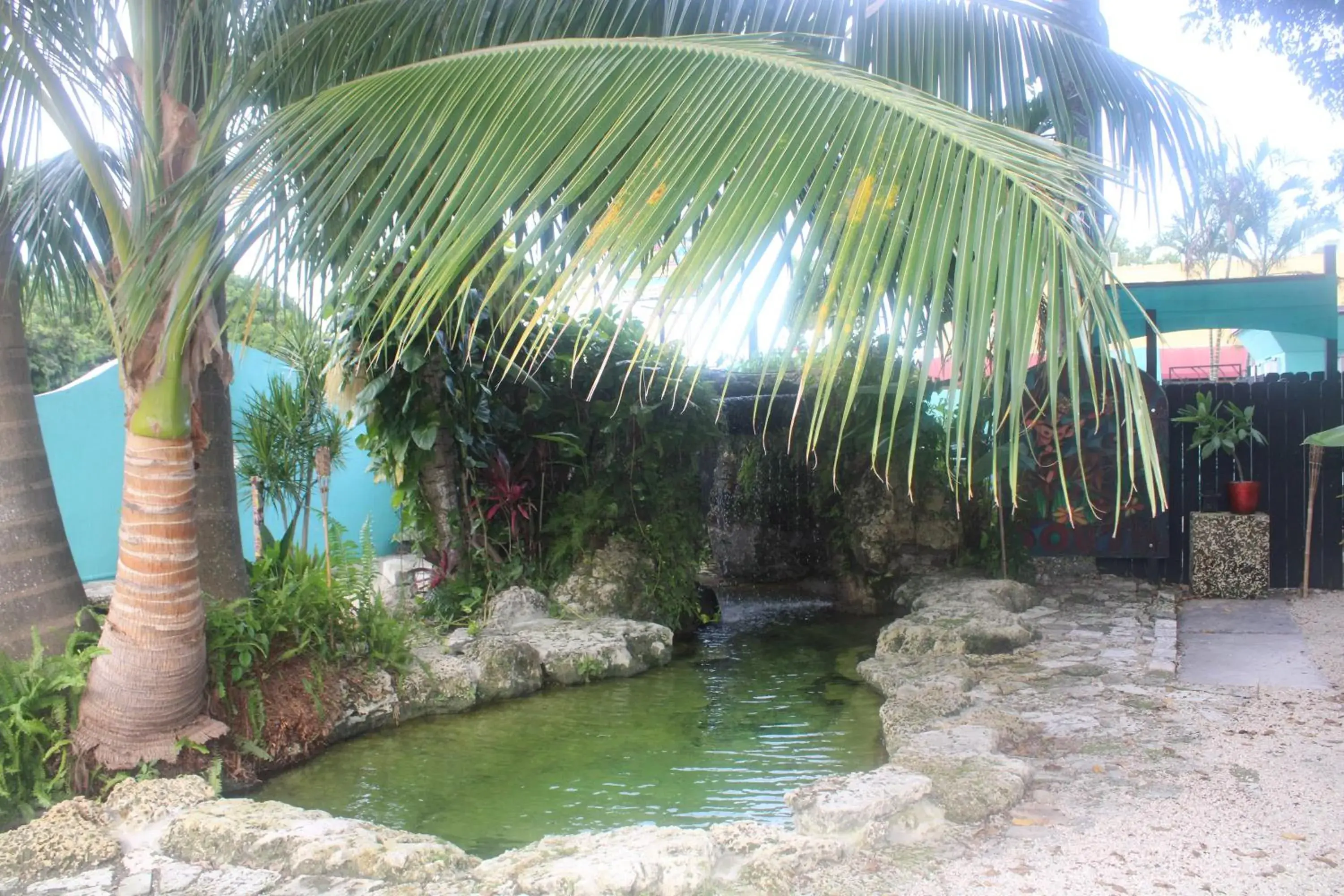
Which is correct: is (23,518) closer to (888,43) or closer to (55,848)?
(55,848)

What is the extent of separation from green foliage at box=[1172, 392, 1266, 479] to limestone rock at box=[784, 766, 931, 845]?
18.1 feet

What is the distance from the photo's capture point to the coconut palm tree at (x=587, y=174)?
75.7 inches

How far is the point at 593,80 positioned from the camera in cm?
247

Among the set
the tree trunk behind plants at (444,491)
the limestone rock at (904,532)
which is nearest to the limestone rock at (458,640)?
the tree trunk behind plants at (444,491)

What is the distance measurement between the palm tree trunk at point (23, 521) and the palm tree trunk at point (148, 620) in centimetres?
38

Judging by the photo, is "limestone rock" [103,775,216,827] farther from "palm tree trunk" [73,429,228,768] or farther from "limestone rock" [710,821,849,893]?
"limestone rock" [710,821,849,893]

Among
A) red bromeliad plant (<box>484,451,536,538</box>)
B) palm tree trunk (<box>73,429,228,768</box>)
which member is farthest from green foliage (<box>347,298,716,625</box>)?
palm tree trunk (<box>73,429,228,768</box>)

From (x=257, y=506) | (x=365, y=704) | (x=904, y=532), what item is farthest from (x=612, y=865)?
(x=904, y=532)

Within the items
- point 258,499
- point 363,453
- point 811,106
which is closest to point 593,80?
point 811,106

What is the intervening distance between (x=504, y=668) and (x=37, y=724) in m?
2.38

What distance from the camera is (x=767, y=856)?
2906mm

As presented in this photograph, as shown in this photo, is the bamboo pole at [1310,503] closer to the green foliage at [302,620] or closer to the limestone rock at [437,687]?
Result: the limestone rock at [437,687]

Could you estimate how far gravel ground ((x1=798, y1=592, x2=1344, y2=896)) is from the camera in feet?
9.33

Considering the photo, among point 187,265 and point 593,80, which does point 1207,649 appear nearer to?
point 593,80
